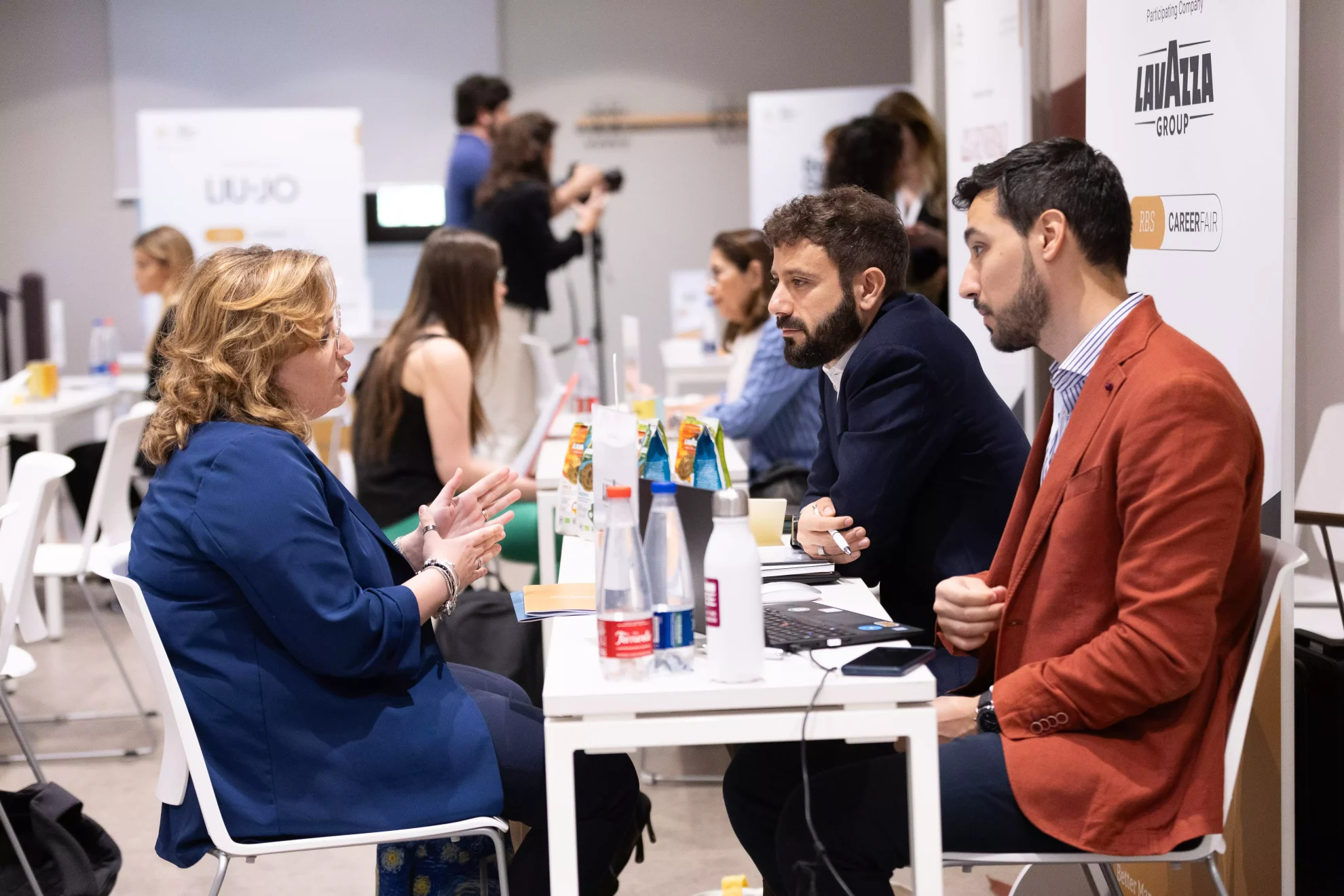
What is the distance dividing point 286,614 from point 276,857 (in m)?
1.49

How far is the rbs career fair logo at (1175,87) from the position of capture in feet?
8.44

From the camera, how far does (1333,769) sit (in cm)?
216

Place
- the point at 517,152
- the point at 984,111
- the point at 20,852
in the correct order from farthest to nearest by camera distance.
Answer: the point at 517,152 < the point at 984,111 < the point at 20,852

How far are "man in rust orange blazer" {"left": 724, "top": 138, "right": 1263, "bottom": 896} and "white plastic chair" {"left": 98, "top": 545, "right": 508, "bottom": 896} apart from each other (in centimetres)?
42

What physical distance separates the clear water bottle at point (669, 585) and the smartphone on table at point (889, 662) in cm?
19

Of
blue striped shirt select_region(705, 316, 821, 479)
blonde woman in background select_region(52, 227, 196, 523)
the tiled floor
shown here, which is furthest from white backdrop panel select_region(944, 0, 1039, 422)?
blonde woman in background select_region(52, 227, 196, 523)

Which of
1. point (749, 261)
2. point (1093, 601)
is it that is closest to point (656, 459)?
point (1093, 601)

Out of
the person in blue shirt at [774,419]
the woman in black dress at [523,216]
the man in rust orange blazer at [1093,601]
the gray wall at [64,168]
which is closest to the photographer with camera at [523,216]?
the woman in black dress at [523,216]

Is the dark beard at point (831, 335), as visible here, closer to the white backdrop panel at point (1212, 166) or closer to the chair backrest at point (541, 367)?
the white backdrop panel at point (1212, 166)

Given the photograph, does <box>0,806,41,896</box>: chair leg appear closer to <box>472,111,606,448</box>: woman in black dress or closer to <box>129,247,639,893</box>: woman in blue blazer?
<box>129,247,639,893</box>: woman in blue blazer

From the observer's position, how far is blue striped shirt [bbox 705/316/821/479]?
11.6 ft

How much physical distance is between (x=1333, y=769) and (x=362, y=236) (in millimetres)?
6342

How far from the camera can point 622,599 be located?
156 cm

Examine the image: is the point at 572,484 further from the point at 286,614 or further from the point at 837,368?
the point at 286,614
